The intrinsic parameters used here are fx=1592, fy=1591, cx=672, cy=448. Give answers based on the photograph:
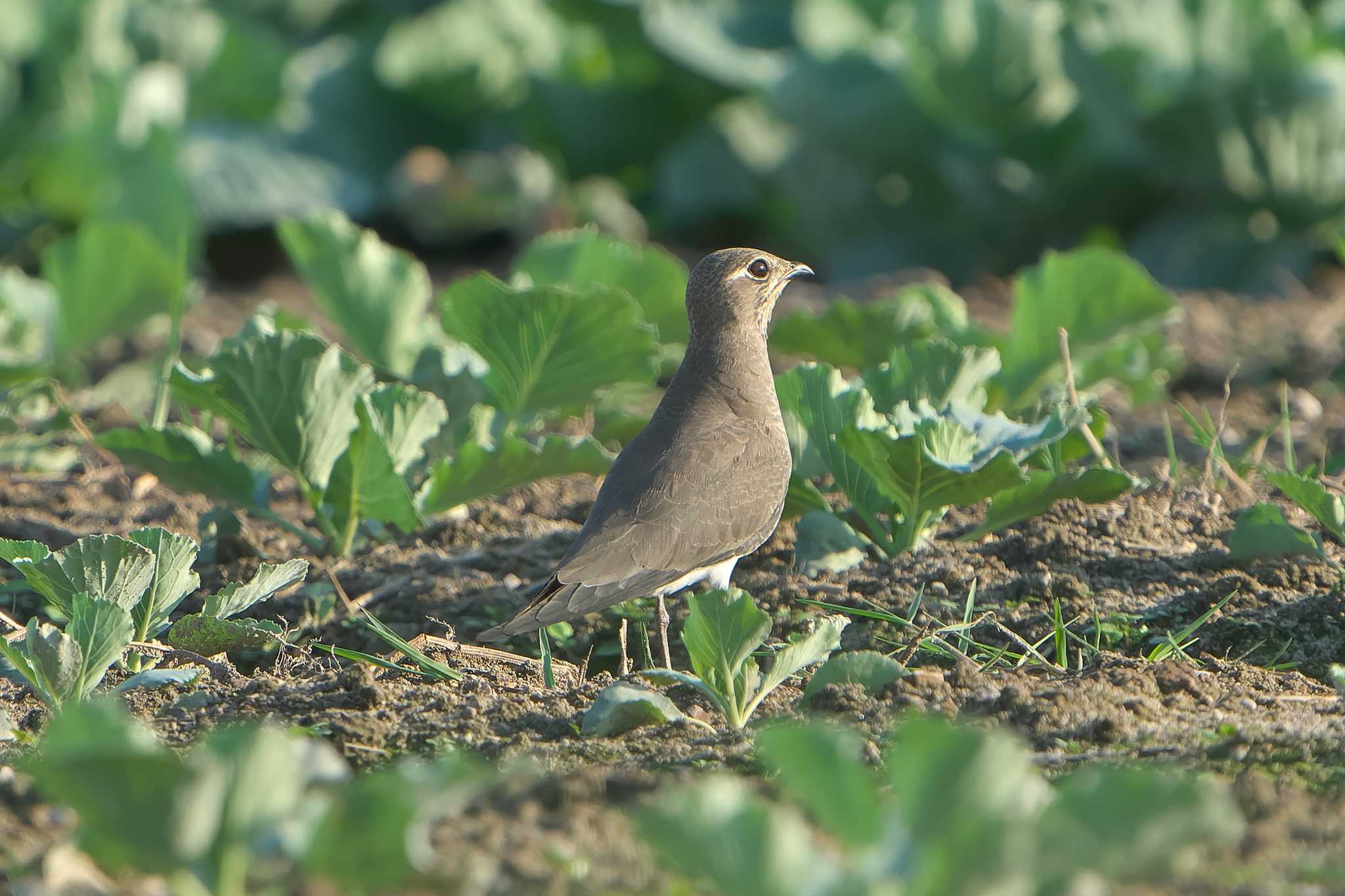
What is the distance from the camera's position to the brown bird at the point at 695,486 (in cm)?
312

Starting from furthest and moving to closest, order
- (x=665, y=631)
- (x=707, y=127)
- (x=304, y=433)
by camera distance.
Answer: (x=707, y=127)
(x=304, y=433)
(x=665, y=631)

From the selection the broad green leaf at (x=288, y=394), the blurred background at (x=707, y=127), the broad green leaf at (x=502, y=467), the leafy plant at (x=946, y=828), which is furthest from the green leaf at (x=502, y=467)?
the blurred background at (x=707, y=127)

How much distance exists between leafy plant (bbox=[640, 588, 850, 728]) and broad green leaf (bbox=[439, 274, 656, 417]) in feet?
4.24

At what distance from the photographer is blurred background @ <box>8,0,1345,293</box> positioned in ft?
21.3

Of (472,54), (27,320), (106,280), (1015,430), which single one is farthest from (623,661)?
(472,54)

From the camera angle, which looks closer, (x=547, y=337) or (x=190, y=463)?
(x=190, y=463)

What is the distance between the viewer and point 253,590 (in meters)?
2.86

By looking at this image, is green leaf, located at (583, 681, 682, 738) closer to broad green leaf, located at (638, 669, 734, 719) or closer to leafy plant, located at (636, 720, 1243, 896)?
broad green leaf, located at (638, 669, 734, 719)

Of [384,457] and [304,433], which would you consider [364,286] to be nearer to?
[304,433]

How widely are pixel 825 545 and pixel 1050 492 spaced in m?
0.48

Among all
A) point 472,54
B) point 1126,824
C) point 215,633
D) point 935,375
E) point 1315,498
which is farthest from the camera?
point 472,54

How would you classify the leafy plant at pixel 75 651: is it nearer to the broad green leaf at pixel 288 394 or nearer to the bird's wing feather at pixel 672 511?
the bird's wing feather at pixel 672 511

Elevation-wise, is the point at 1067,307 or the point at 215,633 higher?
the point at 1067,307

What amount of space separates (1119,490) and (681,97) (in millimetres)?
5502
